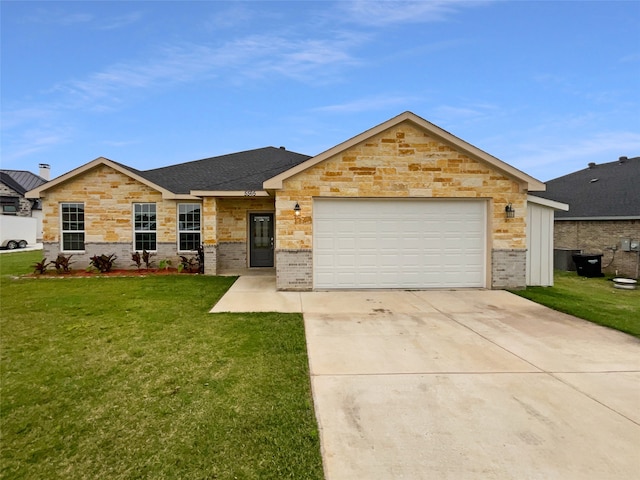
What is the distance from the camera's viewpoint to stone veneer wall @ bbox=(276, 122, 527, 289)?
9.74m

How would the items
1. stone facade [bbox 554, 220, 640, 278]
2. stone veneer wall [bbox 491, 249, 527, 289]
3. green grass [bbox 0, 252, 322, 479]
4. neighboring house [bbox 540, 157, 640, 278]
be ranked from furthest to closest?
neighboring house [bbox 540, 157, 640, 278] → stone facade [bbox 554, 220, 640, 278] → stone veneer wall [bbox 491, 249, 527, 289] → green grass [bbox 0, 252, 322, 479]

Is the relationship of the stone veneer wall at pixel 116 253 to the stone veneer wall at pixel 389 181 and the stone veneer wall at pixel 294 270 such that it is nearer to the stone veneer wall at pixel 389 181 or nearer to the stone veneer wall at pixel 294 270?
the stone veneer wall at pixel 294 270

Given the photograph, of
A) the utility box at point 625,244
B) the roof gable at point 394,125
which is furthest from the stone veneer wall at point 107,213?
the utility box at point 625,244

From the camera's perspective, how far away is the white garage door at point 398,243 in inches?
393

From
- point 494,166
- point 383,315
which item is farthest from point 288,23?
point 383,315

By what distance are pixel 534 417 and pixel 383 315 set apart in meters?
3.94

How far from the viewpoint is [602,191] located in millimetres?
17250

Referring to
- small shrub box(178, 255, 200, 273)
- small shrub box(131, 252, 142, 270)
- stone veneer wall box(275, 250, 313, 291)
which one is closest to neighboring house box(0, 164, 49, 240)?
small shrub box(131, 252, 142, 270)

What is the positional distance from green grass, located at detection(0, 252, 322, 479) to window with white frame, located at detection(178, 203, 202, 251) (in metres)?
6.91

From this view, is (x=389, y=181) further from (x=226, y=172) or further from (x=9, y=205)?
(x=9, y=205)

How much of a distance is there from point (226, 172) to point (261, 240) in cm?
344

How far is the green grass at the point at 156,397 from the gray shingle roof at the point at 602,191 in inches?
643

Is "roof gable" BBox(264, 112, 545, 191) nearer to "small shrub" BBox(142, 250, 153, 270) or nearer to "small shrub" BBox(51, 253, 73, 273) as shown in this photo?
"small shrub" BBox(142, 250, 153, 270)

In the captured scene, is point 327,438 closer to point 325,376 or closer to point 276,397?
point 276,397
